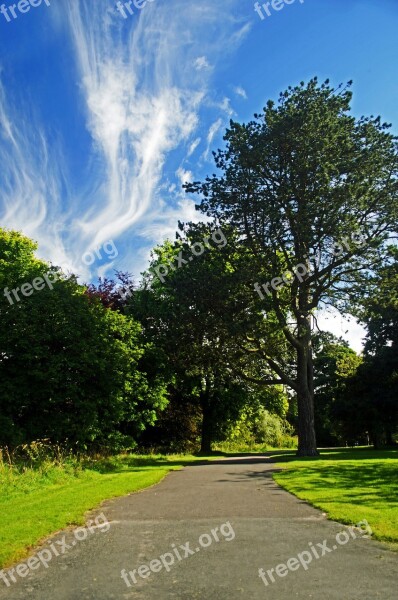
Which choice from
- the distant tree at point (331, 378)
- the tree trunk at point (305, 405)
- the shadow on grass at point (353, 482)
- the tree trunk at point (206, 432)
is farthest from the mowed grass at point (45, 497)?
the tree trunk at point (206, 432)

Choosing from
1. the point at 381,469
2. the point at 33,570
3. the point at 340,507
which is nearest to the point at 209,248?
the point at 381,469

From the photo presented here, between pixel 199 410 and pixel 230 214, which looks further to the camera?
pixel 199 410

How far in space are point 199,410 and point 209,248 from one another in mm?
19624

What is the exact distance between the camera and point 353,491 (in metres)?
12.3

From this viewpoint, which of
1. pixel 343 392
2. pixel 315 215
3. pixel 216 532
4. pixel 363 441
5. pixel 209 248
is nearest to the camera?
pixel 216 532

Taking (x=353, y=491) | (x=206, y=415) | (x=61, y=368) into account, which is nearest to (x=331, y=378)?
(x=206, y=415)

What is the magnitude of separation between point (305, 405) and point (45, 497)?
20.9 meters

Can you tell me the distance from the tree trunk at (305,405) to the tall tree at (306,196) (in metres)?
0.06

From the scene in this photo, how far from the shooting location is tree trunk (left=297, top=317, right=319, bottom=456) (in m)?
29.2

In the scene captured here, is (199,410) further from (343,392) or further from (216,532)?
(216,532)

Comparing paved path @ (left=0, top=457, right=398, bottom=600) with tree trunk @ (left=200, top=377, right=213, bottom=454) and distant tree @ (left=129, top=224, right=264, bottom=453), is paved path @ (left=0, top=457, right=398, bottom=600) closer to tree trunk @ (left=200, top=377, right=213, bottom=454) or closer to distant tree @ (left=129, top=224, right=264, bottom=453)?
distant tree @ (left=129, top=224, right=264, bottom=453)

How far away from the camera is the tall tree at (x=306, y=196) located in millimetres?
25938

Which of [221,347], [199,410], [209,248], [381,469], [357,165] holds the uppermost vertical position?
[357,165]

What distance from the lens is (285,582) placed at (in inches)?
219
